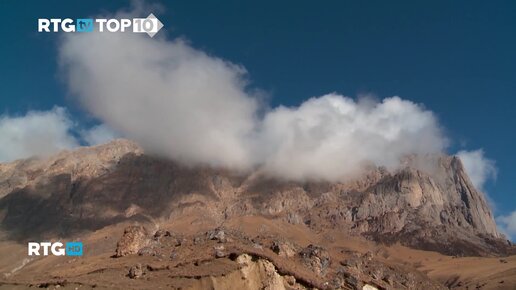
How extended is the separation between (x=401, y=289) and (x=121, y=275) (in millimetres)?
58601

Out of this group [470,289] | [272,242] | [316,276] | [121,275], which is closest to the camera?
[121,275]

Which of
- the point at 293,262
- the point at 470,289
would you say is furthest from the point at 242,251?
the point at 470,289

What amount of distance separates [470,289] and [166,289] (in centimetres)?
14375

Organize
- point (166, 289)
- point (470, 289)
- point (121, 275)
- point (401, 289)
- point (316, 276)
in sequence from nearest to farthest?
point (166, 289)
point (121, 275)
point (316, 276)
point (401, 289)
point (470, 289)

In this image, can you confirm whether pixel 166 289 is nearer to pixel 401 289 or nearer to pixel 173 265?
pixel 173 265

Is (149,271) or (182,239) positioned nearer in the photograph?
(149,271)

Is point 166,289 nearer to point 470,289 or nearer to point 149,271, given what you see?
point 149,271

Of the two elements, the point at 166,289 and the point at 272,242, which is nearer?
the point at 166,289

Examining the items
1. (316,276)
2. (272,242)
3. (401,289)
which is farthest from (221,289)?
(401,289)

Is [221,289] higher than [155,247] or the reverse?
the reverse

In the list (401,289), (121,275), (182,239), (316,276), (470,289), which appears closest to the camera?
(121,275)

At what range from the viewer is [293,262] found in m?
84.4

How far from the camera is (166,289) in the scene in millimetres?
66375

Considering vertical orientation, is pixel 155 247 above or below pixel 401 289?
above
